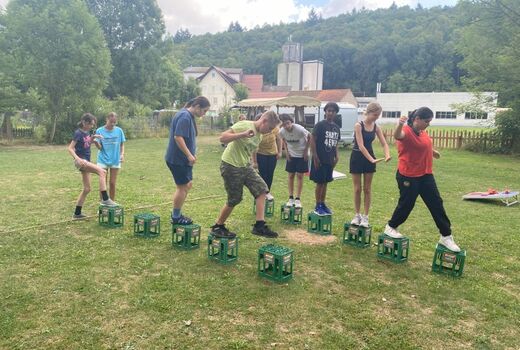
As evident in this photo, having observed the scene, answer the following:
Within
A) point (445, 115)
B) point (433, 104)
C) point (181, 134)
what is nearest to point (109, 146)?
point (181, 134)

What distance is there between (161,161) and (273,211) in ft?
30.0

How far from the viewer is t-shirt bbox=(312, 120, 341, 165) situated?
6531mm

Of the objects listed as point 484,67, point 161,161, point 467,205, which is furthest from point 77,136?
point 484,67

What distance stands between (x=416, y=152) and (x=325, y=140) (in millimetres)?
1646

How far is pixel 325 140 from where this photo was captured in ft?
21.5

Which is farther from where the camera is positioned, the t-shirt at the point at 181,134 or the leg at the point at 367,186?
the leg at the point at 367,186

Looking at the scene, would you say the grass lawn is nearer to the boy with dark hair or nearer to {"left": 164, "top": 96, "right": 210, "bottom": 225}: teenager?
{"left": 164, "top": 96, "right": 210, "bottom": 225}: teenager

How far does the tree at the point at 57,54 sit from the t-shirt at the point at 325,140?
64.6 feet

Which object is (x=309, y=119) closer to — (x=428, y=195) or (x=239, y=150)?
(x=239, y=150)

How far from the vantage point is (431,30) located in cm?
7644

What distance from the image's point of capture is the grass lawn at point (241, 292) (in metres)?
3.53

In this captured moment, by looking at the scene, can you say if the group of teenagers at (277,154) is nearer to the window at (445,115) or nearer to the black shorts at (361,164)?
the black shorts at (361,164)

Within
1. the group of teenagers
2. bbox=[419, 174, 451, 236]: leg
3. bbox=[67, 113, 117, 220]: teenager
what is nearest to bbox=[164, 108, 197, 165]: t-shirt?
the group of teenagers

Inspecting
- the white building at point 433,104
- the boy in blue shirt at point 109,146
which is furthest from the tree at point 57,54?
the white building at point 433,104
